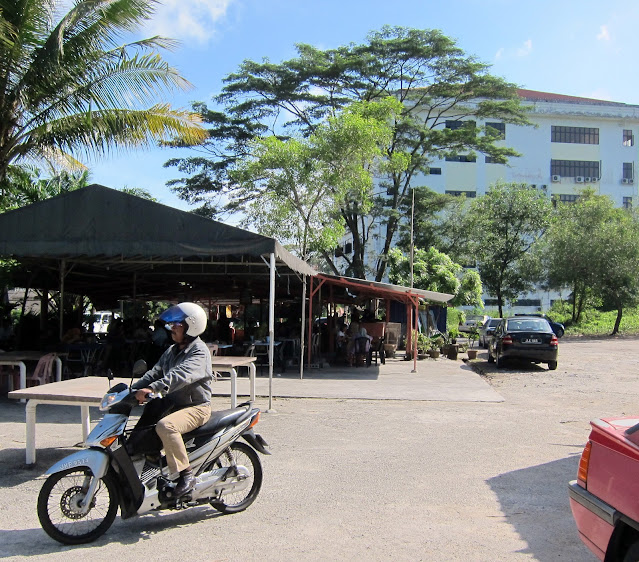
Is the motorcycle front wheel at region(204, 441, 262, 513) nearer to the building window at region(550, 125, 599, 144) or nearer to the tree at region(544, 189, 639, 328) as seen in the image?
the tree at region(544, 189, 639, 328)

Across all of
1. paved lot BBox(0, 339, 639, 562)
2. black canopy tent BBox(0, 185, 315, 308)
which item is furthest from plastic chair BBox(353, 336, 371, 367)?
black canopy tent BBox(0, 185, 315, 308)

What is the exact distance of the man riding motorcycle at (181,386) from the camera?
4.75 m

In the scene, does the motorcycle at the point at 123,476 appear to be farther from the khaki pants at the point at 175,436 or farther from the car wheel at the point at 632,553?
the car wheel at the point at 632,553

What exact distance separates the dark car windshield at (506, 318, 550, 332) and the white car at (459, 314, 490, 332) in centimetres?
1534

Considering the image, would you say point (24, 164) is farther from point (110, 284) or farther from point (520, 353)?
point (520, 353)

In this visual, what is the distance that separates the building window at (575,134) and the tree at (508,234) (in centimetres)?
1779

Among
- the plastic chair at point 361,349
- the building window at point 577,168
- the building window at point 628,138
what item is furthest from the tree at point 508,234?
the plastic chair at point 361,349

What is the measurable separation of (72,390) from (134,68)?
24.1ft

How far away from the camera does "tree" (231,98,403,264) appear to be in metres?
24.3

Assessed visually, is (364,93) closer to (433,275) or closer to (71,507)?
(433,275)

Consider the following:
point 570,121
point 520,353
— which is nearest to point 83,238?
point 520,353

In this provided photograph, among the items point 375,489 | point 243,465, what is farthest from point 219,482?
point 375,489

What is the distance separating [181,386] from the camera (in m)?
4.90

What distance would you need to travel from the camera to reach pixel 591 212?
37.9 metres
